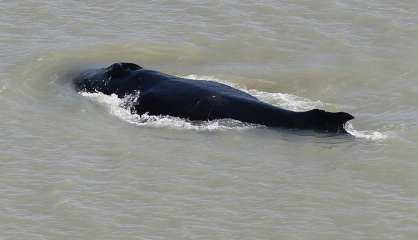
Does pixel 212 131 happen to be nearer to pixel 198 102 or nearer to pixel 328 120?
pixel 198 102

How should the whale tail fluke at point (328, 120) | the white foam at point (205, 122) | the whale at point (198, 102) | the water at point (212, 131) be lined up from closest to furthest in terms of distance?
the water at point (212, 131)
the whale tail fluke at point (328, 120)
the whale at point (198, 102)
the white foam at point (205, 122)

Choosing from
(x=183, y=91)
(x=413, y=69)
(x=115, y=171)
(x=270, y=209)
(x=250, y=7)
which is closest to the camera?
(x=270, y=209)

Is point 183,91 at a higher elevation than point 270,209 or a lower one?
higher

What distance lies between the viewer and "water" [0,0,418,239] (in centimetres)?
2108

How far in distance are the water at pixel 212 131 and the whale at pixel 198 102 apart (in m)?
0.34

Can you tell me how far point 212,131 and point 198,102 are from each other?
1.15 m

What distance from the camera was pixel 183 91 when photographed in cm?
2730

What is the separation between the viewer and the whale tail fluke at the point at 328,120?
25484mm

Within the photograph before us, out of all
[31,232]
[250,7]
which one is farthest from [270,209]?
[250,7]

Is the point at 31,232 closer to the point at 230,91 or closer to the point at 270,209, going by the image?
the point at 270,209

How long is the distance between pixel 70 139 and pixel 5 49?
7931 millimetres

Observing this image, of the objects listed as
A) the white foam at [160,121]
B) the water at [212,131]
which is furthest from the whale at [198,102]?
the water at [212,131]

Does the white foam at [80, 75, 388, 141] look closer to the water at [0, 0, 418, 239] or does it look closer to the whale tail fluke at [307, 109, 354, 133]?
the water at [0, 0, 418, 239]

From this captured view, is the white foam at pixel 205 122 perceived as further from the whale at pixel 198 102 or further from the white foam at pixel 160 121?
the whale at pixel 198 102
